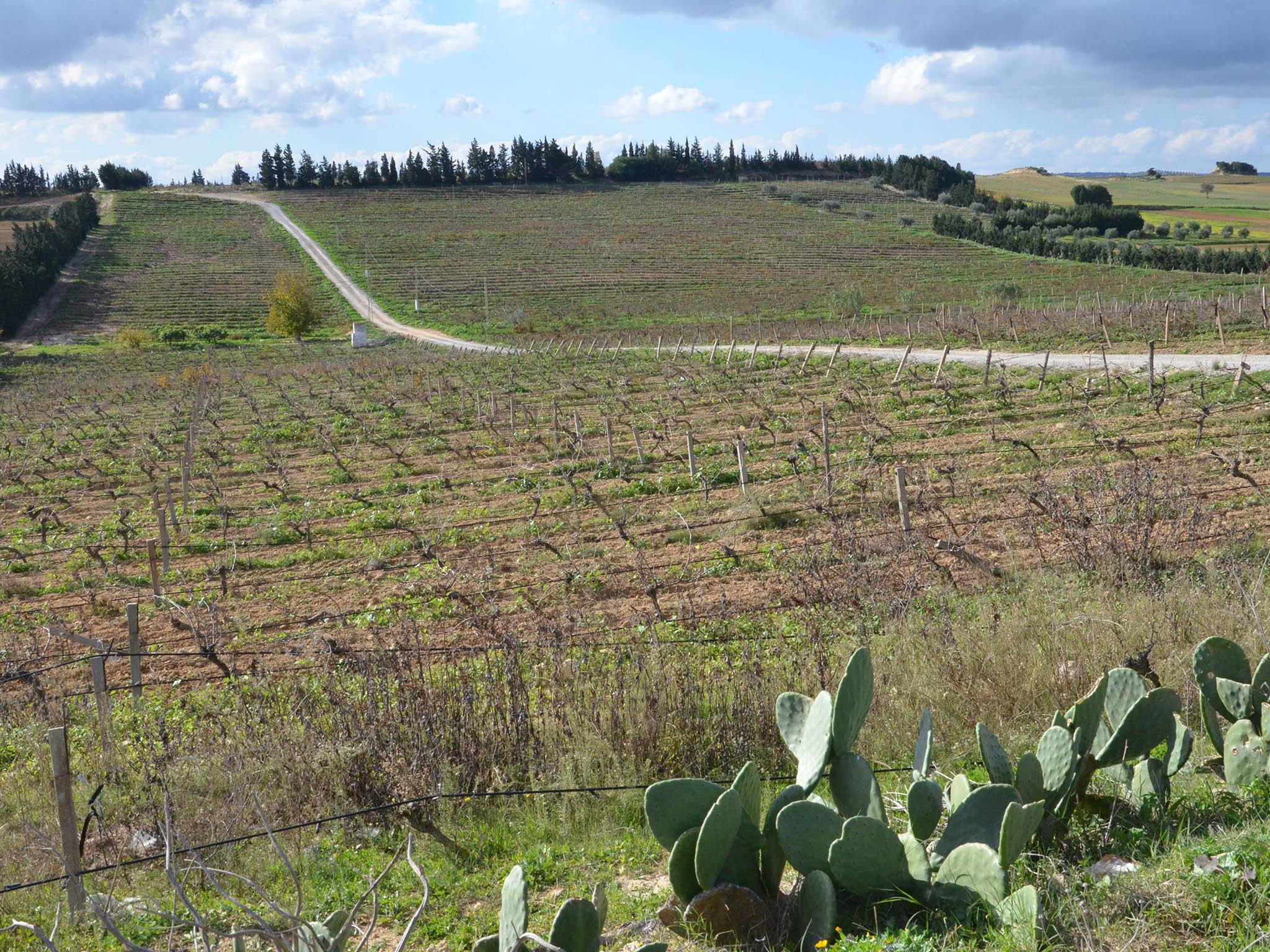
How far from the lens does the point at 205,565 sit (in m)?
11.8

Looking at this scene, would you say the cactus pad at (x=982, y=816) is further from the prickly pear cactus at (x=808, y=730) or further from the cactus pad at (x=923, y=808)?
the prickly pear cactus at (x=808, y=730)

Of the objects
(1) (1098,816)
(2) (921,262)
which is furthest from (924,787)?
(2) (921,262)

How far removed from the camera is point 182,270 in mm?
67938

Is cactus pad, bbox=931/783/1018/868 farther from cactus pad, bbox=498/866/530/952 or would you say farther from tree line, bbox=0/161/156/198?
tree line, bbox=0/161/156/198

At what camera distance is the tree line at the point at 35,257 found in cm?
5400

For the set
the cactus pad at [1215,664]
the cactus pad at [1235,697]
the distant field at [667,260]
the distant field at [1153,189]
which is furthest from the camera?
the distant field at [1153,189]

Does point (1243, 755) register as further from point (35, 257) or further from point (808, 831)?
point (35, 257)

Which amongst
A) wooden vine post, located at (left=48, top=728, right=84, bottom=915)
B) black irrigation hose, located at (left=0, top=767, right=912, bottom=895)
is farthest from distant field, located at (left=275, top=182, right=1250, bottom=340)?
wooden vine post, located at (left=48, top=728, right=84, bottom=915)

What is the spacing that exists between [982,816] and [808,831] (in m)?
0.59

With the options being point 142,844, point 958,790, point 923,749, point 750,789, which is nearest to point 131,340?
point 142,844

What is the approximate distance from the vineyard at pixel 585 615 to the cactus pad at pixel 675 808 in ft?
0.16

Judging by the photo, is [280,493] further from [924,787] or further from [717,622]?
[924,787]

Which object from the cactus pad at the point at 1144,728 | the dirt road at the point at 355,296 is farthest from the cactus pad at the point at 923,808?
the dirt road at the point at 355,296

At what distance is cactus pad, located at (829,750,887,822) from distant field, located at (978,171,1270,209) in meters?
92.3
